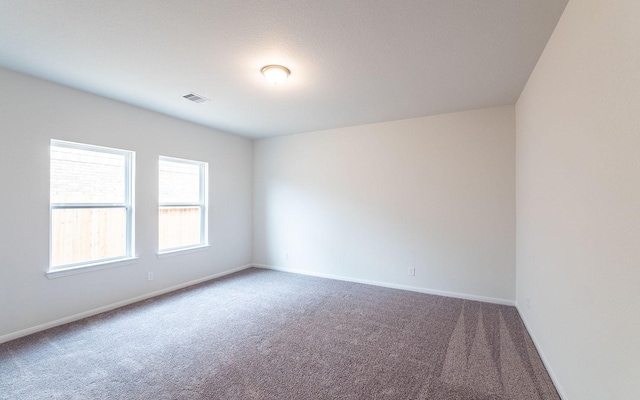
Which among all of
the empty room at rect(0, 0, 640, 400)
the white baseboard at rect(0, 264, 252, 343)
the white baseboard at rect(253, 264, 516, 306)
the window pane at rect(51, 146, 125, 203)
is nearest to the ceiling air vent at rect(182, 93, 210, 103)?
the empty room at rect(0, 0, 640, 400)

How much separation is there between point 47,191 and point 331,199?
3668 mm

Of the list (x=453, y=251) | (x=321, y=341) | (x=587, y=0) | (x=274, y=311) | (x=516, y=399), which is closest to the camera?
(x=587, y=0)

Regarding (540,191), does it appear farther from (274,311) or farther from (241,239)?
(241,239)

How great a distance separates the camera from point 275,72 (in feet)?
8.38

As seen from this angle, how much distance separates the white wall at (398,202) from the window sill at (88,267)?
2424 millimetres

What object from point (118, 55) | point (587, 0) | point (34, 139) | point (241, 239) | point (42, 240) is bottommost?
point (241, 239)

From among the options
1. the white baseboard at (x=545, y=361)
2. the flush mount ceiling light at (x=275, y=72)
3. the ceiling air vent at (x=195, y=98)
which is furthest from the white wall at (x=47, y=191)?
the white baseboard at (x=545, y=361)

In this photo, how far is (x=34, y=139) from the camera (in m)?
2.80

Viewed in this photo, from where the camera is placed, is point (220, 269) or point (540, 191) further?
point (220, 269)

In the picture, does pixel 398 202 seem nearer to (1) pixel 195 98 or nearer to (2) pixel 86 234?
(1) pixel 195 98

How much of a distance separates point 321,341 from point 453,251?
235 cm

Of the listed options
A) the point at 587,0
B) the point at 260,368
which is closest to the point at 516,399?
the point at 260,368

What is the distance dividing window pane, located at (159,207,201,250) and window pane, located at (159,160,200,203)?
0.17 m

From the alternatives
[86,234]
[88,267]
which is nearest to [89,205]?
[86,234]
